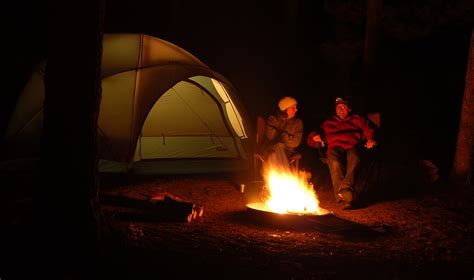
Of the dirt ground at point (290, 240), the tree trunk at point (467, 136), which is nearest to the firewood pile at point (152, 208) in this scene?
the dirt ground at point (290, 240)

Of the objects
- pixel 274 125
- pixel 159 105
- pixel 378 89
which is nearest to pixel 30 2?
pixel 159 105

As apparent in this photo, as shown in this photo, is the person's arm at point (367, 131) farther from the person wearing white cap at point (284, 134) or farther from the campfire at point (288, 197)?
the campfire at point (288, 197)

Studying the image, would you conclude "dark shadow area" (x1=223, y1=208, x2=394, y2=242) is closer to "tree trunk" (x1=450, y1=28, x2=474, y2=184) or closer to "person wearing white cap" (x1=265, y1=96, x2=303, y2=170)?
"person wearing white cap" (x1=265, y1=96, x2=303, y2=170)

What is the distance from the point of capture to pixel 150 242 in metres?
4.55

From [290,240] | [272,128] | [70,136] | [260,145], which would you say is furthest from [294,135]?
[70,136]

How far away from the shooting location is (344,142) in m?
6.84

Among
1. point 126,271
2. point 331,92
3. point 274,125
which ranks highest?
point 331,92

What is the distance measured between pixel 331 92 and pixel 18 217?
9.18m

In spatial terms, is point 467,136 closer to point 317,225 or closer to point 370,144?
point 370,144

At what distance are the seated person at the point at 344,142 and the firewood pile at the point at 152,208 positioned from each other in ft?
6.04

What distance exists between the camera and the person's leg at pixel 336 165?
6684 millimetres

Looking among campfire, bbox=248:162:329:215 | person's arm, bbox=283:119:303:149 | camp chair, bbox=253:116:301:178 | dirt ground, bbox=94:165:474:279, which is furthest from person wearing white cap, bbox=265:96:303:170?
dirt ground, bbox=94:165:474:279

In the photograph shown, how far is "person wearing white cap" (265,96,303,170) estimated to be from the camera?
22.7 feet

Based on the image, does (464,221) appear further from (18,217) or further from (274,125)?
(18,217)
